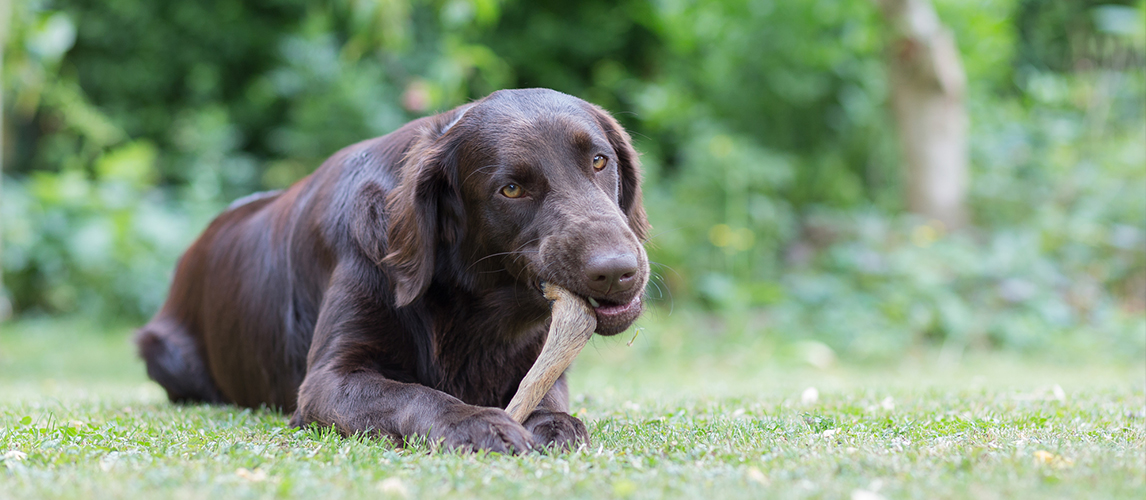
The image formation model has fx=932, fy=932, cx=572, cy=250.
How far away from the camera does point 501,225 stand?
313 cm

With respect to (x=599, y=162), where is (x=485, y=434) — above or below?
below

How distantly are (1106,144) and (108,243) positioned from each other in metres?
10.7

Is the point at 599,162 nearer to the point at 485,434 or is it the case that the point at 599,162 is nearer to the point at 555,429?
the point at 555,429

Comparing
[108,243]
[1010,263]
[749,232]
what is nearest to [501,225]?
[749,232]

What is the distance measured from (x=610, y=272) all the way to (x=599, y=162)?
65 centimetres

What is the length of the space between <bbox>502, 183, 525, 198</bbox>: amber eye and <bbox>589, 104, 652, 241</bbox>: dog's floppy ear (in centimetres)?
58

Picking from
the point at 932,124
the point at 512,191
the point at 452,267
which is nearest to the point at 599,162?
the point at 512,191

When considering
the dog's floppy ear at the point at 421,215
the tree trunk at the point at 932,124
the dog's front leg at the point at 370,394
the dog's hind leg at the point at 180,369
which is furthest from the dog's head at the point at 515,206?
the tree trunk at the point at 932,124

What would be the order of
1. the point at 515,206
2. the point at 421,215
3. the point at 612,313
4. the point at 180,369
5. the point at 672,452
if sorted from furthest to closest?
the point at 180,369, the point at 421,215, the point at 515,206, the point at 612,313, the point at 672,452

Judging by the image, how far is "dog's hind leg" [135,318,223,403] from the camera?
4.43 m

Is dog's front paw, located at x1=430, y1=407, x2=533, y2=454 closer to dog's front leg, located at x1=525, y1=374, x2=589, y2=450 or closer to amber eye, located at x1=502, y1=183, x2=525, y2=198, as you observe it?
dog's front leg, located at x1=525, y1=374, x2=589, y2=450

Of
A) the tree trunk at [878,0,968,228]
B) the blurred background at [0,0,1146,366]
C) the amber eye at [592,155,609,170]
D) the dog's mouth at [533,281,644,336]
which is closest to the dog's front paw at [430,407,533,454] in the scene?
the dog's mouth at [533,281,644,336]

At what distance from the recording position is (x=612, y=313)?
2854 mm

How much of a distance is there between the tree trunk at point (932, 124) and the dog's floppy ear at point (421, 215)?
689 centimetres
